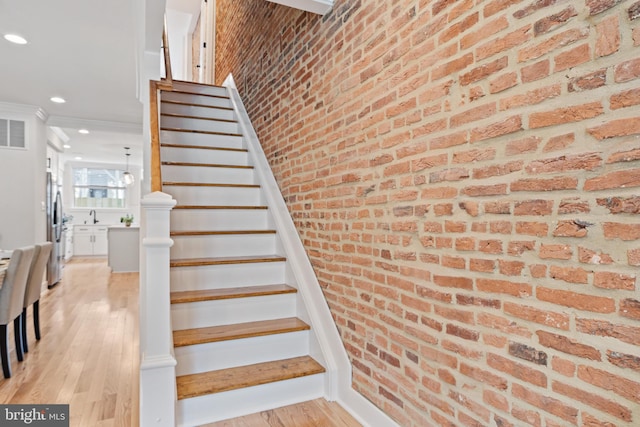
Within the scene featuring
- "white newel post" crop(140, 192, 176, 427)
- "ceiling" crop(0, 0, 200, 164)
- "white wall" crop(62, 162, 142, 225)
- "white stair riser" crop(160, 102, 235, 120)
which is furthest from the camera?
"white wall" crop(62, 162, 142, 225)

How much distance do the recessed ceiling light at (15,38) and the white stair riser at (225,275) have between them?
251 cm

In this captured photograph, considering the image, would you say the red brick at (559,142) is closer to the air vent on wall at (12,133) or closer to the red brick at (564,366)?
the red brick at (564,366)

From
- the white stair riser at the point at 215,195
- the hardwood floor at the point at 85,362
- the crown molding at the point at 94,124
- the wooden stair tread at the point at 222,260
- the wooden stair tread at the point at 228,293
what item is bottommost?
the hardwood floor at the point at 85,362

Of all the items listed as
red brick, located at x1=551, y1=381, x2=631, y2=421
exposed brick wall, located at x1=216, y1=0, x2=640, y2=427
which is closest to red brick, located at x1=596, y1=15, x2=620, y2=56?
exposed brick wall, located at x1=216, y1=0, x2=640, y2=427

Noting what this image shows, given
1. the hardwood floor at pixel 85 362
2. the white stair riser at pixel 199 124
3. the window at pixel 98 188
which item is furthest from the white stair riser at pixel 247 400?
the window at pixel 98 188

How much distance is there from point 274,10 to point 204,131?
132 cm

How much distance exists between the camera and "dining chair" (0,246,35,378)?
263 centimetres

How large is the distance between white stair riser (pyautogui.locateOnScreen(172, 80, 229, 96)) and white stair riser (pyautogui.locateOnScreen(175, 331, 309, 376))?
10.8 feet

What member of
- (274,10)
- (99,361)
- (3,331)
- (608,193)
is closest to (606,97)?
(608,193)

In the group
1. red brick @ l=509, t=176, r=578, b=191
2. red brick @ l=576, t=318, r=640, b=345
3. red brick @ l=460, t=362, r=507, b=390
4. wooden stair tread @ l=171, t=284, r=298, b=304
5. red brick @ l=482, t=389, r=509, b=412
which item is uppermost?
red brick @ l=509, t=176, r=578, b=191

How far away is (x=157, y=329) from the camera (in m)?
1.74

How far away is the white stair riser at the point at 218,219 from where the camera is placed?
9.46 feet

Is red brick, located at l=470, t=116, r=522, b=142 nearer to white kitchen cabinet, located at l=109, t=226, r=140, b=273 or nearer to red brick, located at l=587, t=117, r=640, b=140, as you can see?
red brick, located at l=587, t=117, r=640, b=140

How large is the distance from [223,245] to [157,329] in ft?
3.71
